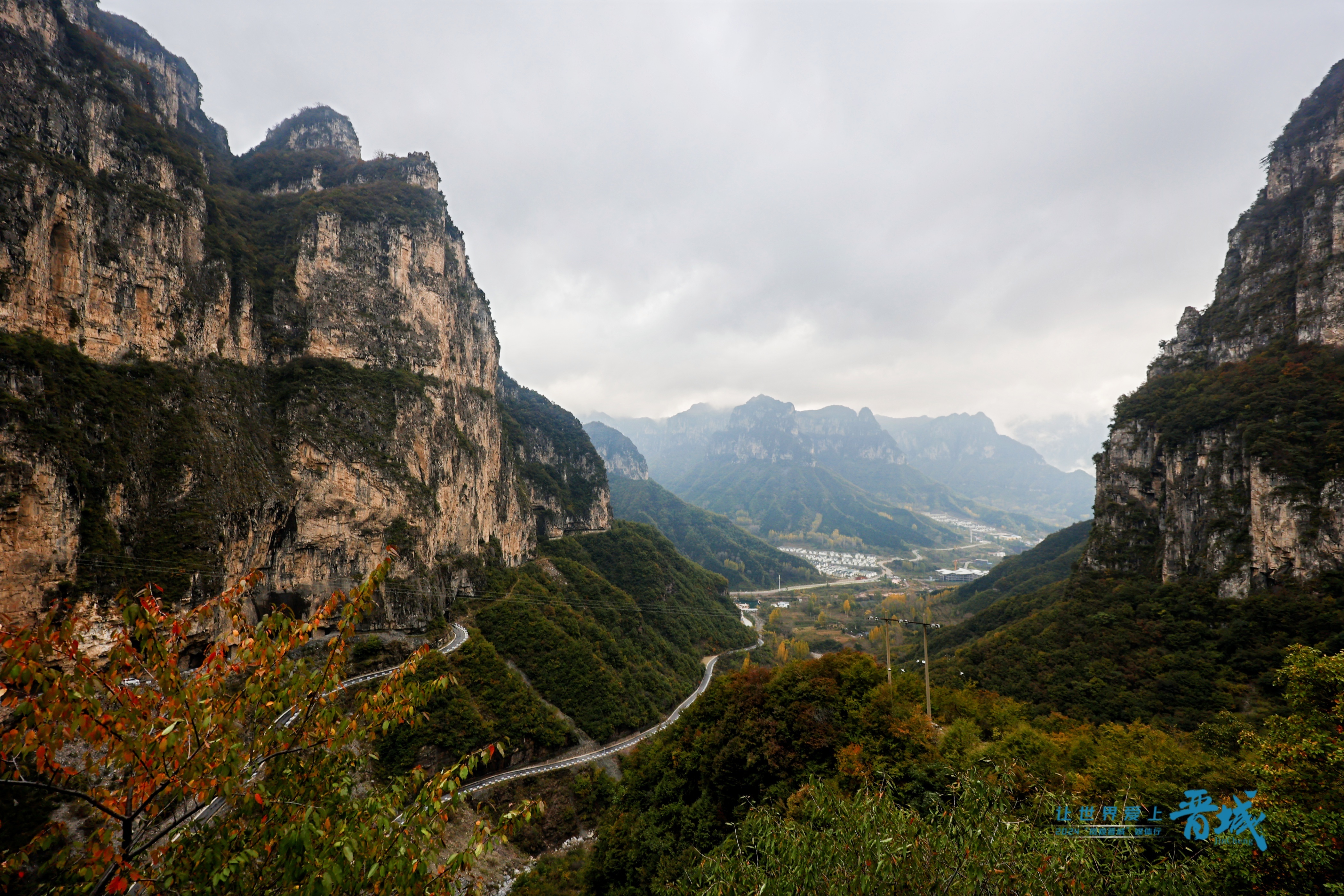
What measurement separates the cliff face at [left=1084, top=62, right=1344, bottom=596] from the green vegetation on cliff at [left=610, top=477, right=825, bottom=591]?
107348 mm

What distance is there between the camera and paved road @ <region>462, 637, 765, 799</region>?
36094 mm

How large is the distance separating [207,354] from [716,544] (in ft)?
480

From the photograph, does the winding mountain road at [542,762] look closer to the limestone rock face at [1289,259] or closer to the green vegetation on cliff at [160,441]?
the green vegetation on cliff at [160,441]

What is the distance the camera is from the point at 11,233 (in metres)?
28.5

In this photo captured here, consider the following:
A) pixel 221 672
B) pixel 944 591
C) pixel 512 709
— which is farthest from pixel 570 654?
pixel 944 591

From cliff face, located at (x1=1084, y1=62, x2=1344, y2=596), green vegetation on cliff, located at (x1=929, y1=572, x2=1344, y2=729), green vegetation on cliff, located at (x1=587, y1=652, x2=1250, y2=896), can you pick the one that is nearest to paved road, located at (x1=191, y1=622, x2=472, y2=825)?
green vegetation on cliff, located at (x1=587, y1=652, x2=1250, y2=896)

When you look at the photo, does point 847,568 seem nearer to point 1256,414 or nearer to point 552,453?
point 552,453

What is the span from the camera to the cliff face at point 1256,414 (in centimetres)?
3347

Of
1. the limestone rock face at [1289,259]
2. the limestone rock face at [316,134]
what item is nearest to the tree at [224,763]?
the limestone rock face at [1289,259]

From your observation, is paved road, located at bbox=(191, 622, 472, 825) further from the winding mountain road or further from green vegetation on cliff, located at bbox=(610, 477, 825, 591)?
green vegetation on cliff, located at bbox=(610, 477, 825, 591)

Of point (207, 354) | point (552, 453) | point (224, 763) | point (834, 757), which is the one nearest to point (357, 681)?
point (207, 354)

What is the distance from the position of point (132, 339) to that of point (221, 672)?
4503cm

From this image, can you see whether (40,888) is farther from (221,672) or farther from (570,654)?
(570,654)

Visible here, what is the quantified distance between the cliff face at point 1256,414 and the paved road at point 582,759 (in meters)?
42.1
